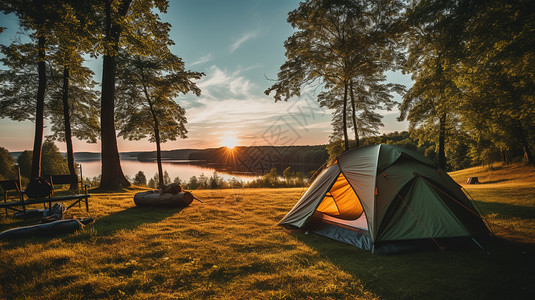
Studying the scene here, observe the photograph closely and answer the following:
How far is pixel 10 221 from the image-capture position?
19.3 ft

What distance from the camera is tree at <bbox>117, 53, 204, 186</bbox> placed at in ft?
48.7

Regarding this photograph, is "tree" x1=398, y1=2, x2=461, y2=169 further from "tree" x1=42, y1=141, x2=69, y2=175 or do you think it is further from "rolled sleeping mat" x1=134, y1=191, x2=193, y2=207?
"tree" x1=42, y1=141, x2=69, y2=175

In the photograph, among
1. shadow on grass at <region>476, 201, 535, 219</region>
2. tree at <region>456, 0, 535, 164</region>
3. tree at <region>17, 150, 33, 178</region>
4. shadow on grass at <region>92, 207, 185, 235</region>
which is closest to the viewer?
shadow on grass at <region>92, 207, 185, 235</region>

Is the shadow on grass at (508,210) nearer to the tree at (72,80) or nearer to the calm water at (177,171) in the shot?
the tree at (72,80)

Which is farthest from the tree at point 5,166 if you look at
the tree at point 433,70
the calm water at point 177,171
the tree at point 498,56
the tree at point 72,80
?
the tree at point 498,56

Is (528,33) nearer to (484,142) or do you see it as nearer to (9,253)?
(9,253)

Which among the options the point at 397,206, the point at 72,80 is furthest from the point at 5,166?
the point at 397,206

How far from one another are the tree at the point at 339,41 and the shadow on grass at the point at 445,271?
8.68 meters

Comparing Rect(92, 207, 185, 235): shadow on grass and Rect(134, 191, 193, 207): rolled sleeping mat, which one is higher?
Rect(134, 191, 193, 207): rolled sleeping mat

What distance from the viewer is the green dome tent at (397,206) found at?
14.3 feet

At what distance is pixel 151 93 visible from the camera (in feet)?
52.1

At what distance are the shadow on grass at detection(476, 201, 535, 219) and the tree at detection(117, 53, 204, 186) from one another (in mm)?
16334

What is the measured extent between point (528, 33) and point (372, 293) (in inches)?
356

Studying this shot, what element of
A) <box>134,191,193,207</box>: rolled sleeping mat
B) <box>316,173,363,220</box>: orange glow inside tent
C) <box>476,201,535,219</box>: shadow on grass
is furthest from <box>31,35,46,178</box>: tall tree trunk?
<box>476,201,535,219</box>: shadow on grass
